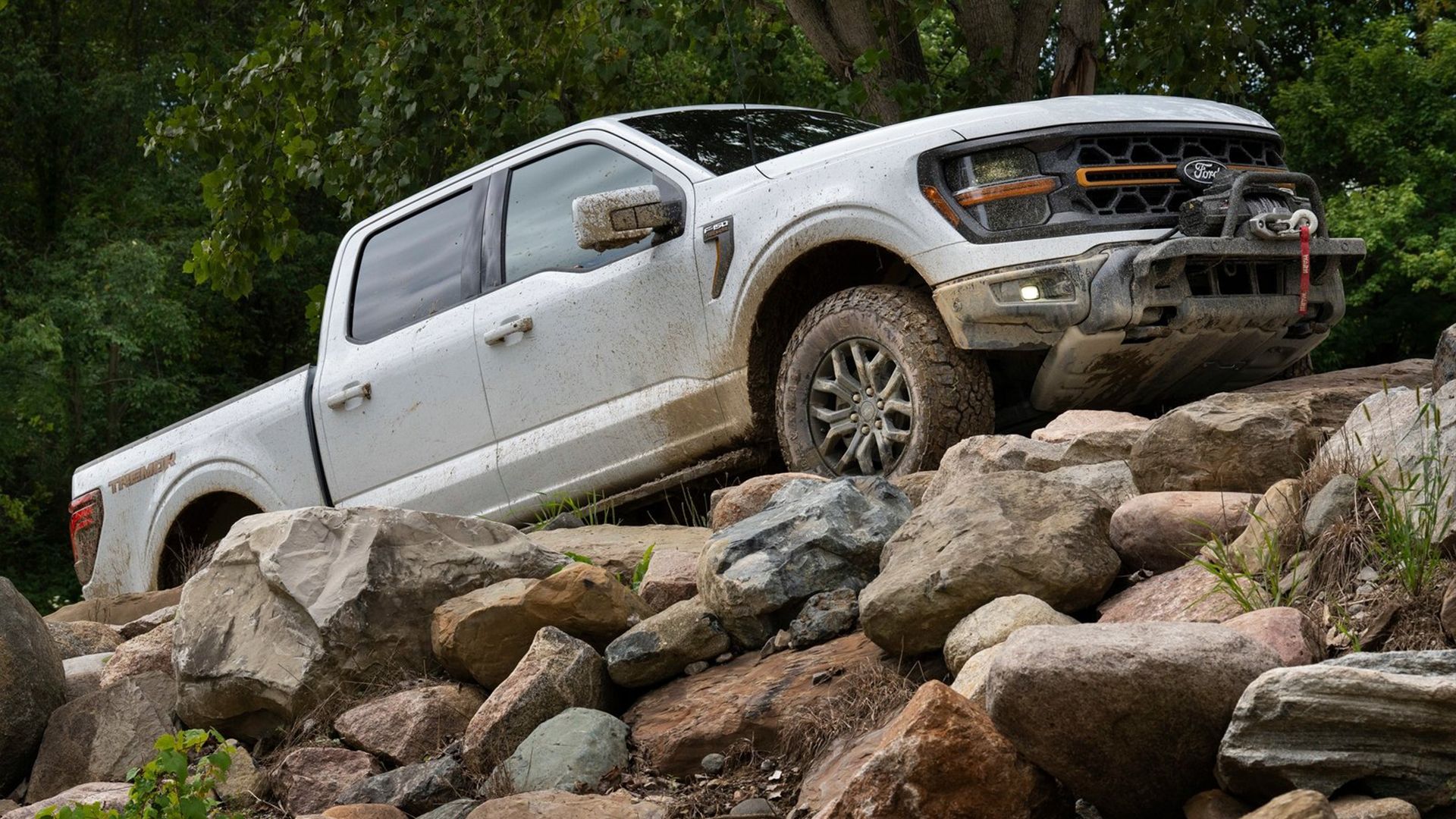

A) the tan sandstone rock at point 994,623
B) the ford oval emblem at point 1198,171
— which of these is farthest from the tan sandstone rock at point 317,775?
the ford oval emblem at point 1198,171

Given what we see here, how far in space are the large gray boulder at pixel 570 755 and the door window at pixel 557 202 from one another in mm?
2613

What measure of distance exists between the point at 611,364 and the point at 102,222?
1899 cm

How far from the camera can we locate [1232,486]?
14.4 ft

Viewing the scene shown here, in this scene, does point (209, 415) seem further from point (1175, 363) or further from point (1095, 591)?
point (1095, 591)

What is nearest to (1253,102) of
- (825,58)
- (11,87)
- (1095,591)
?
(825,58)

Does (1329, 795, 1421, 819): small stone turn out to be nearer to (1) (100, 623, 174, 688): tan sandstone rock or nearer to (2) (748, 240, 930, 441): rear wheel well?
(2) (748, 240, 930, 441): rear wheel well

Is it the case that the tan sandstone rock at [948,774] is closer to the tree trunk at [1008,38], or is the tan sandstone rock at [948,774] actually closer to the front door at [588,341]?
the front door at [588,341]

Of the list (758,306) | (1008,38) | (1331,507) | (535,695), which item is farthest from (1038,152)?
(1008,38)

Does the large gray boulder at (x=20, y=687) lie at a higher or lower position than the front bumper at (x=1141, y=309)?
lower

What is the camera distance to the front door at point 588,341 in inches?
243

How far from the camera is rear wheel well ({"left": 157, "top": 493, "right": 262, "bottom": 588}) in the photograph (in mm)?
7707

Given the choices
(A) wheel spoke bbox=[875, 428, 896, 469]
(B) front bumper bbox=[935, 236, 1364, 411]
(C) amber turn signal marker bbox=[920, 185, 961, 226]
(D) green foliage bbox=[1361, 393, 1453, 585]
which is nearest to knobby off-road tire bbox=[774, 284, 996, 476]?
(A) wheel spoke bbox=[875, 428, 896, 469]

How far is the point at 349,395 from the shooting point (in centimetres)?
704

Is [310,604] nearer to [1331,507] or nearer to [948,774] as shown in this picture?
[948,774]
